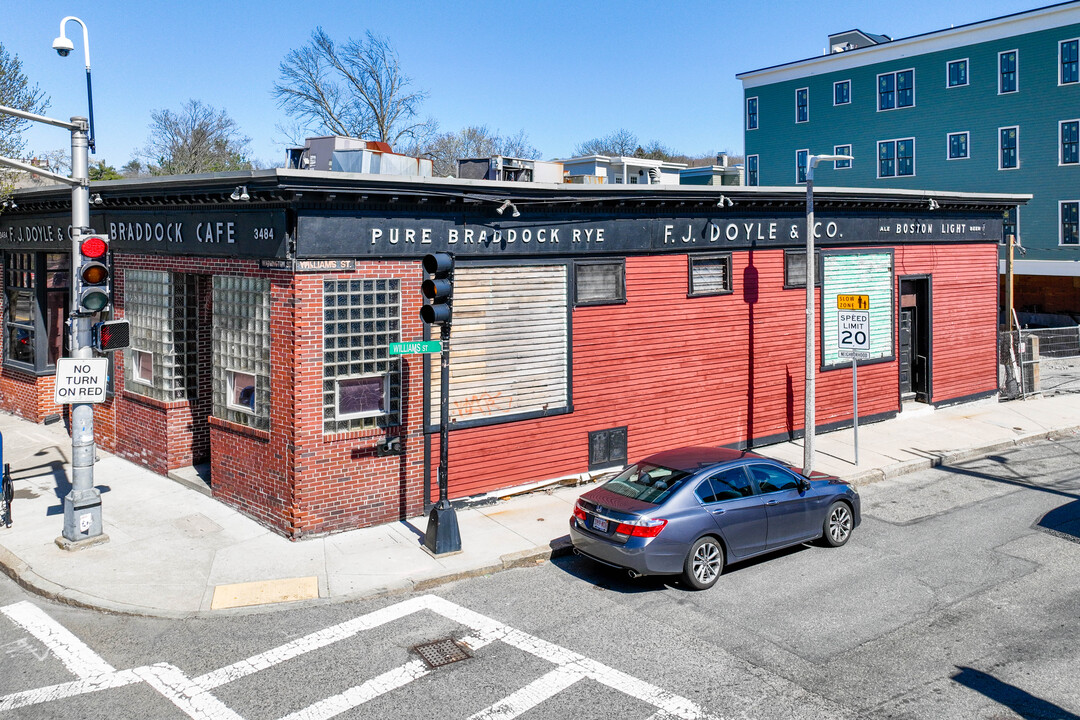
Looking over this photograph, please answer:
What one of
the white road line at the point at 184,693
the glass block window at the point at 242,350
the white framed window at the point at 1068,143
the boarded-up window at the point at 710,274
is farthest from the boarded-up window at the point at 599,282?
the white framed window at the point at 1068,143

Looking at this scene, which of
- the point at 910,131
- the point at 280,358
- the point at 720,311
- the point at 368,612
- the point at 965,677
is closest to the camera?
the point at 965,677

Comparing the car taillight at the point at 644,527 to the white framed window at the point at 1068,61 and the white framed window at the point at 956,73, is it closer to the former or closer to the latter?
the white framed window at the point at 1068,61

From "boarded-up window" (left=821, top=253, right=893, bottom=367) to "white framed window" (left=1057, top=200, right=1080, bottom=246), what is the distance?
28.9m

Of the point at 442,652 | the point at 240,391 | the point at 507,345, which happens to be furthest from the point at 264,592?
the point at 507,345

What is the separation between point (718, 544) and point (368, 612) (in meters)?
4.43

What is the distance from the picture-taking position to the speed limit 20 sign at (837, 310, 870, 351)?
1709cm

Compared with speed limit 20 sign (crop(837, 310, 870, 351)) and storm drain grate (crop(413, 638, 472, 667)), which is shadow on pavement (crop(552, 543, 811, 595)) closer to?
storm drain grate (crop(413, 638, 472, 667))

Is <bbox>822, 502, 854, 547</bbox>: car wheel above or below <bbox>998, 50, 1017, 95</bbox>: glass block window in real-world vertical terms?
below

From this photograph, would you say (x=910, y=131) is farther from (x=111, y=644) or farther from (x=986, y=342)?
(x=111, y=644)

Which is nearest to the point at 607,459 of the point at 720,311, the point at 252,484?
the point at 720,311

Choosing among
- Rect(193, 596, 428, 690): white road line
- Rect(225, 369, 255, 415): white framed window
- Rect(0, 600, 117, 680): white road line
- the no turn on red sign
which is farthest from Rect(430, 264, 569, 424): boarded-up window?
Rect(0, 600, 117, 680): white road line

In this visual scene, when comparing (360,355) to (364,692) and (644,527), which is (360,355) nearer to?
(644,527)

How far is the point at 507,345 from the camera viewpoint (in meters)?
14.9

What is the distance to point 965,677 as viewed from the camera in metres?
8.55
